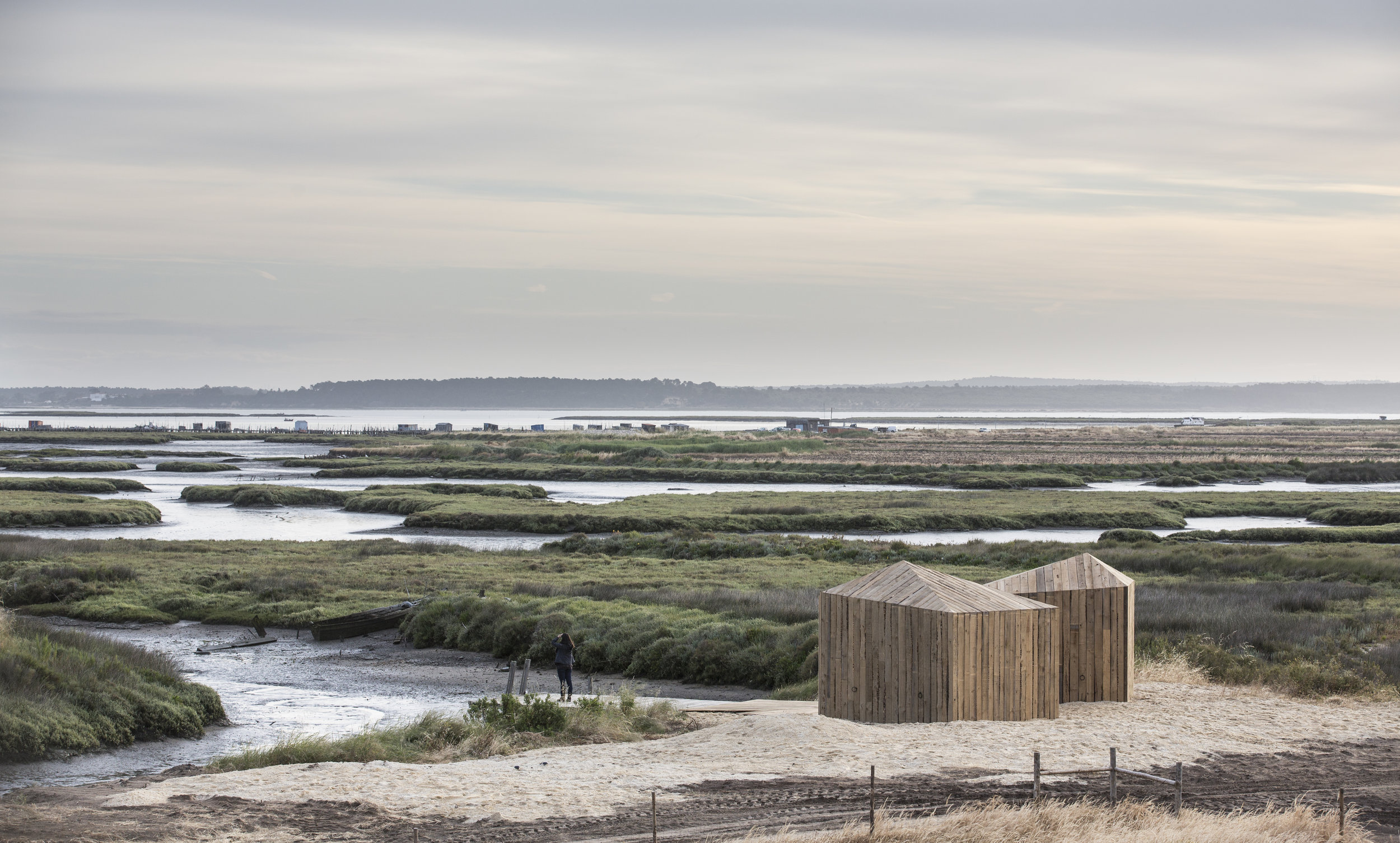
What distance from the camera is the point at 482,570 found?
128 ft

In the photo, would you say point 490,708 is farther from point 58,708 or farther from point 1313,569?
point 1313,569

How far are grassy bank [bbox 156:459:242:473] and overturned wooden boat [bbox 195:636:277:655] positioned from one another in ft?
244

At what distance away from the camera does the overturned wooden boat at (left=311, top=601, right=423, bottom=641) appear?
29.1m

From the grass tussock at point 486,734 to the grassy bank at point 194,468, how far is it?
289 ft

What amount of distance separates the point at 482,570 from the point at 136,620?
36.4 feet

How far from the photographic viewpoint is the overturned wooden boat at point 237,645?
90.2 ft

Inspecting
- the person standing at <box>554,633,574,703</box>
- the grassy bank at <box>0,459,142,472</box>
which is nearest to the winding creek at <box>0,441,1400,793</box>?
the person standing at <box>554,633,574,703</box>

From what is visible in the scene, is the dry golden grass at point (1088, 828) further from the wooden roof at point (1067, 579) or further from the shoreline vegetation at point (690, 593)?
the shoreline vegetation at point (690, 593)

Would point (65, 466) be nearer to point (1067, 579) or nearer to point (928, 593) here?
point (1067, 579)

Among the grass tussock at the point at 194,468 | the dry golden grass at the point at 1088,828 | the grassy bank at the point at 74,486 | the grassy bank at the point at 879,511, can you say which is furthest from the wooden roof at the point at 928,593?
the grass tussock at the point at 194,468

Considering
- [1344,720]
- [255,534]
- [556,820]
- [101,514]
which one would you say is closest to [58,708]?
[556,820]

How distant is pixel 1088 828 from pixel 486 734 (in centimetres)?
878

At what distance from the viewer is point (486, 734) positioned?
16375 millimetres

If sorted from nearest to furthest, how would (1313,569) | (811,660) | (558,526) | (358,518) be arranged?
(811,660)
(1313,569)
(558,526)
(358,518)
